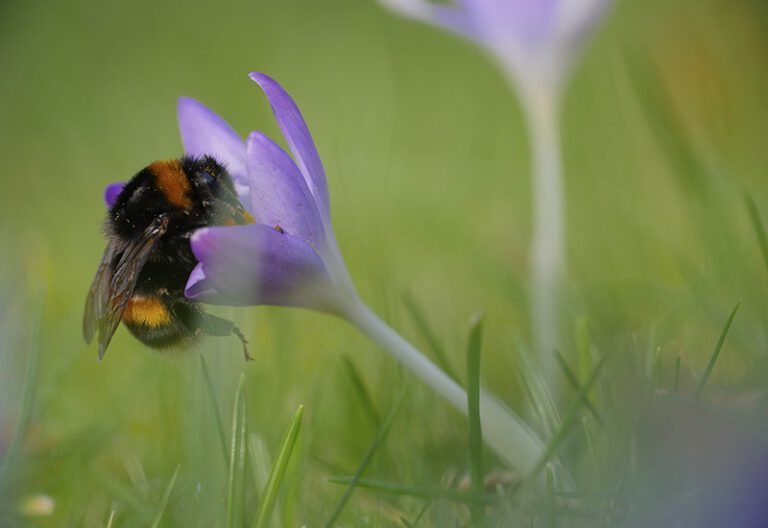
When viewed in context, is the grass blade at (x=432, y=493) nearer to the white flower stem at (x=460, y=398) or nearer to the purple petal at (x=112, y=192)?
the white flower stem at (x=460, y=398)

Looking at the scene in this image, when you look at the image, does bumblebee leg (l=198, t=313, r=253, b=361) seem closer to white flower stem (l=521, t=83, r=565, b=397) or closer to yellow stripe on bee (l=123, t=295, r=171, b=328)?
yellow stripe on bee (l=123, t=295, r=171, b=328)

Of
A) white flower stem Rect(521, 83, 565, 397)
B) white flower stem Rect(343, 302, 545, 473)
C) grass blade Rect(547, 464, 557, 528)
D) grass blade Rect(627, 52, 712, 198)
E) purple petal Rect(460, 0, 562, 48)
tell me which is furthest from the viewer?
grass blade Rect(627, 52, 712, 198)

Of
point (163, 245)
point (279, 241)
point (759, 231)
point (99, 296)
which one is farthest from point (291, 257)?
point (759, 231)

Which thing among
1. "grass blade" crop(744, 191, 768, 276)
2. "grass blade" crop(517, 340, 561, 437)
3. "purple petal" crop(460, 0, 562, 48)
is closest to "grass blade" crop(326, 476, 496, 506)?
"grass blade" crop(517, 340, 561, 437)

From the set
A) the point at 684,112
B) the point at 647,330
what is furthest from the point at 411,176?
the point at 647,330

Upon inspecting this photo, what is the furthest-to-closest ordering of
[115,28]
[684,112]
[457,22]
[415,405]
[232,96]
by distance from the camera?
[115,28] < [232,96] < [684,112] < [457,22] < [415,405]

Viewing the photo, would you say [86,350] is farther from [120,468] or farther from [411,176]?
[411,176]

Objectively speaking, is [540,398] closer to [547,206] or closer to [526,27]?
[547,206]
